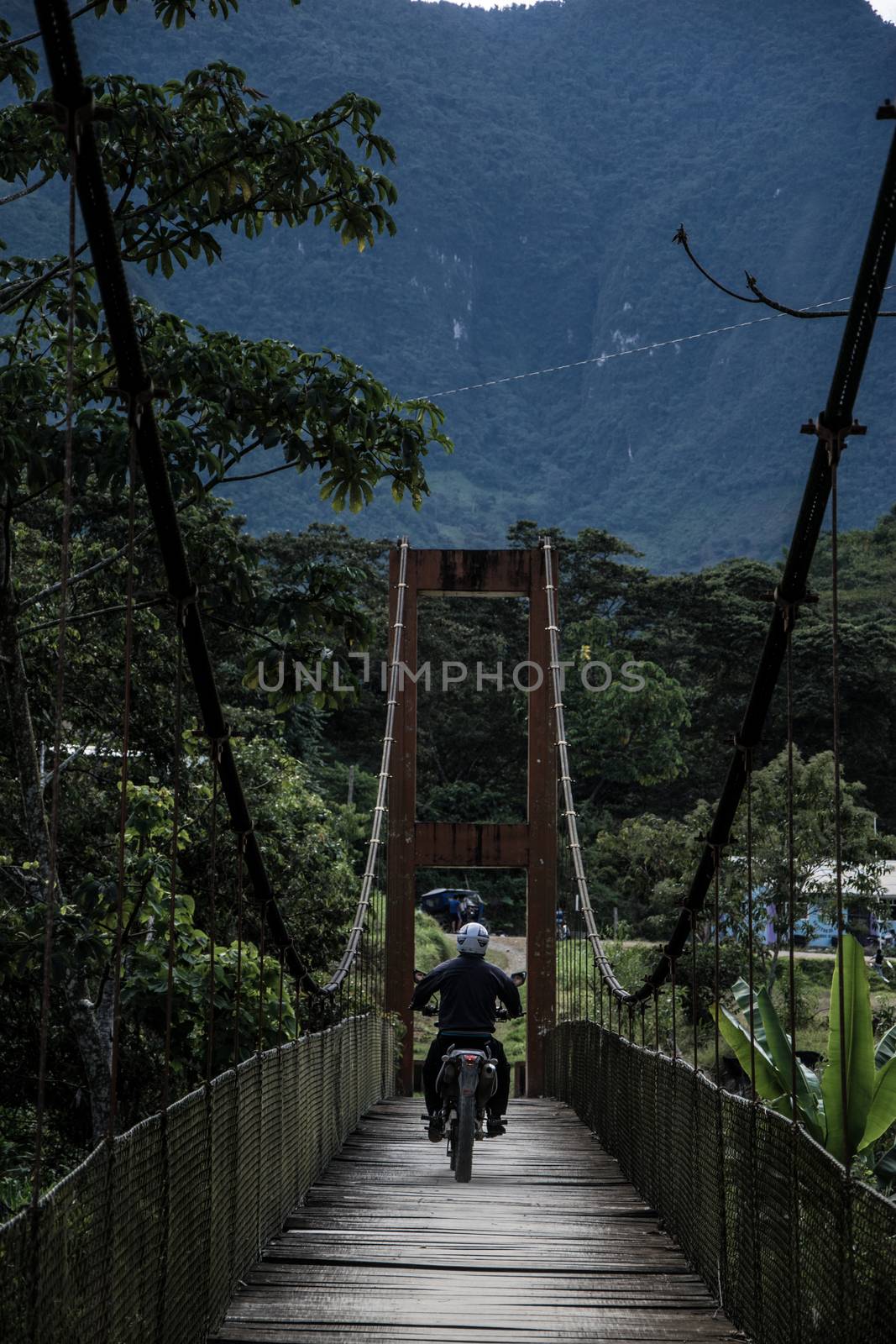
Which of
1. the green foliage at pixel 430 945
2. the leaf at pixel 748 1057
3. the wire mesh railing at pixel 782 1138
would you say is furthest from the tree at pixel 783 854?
the wire mesh railing at pixel 782 1138

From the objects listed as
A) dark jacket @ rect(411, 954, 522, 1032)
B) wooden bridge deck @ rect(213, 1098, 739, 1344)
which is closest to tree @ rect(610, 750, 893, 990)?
dark jacket @ rect(411, 954, 522, 1032)

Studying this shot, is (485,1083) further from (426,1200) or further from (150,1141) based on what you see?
(150,1141)

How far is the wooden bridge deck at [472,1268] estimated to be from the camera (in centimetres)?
298

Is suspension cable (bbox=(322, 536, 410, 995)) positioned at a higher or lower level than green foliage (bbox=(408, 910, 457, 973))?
higher

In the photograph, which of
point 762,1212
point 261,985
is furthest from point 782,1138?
point 261,985

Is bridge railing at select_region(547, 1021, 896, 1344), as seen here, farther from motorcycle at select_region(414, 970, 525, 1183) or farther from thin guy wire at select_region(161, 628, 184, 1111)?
thin guy wire at select_region(161, 628, 184, 1111)

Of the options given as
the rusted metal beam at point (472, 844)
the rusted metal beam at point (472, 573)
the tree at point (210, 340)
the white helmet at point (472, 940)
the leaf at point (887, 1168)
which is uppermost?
the rusted metal beam at point (472, 573)

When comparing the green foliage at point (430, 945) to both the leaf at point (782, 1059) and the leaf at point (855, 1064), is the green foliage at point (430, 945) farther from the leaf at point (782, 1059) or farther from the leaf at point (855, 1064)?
the leaf at point (855, 1064)

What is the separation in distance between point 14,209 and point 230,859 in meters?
45.0

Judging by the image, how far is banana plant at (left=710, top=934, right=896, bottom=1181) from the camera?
14.0ft

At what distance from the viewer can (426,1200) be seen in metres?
4.61

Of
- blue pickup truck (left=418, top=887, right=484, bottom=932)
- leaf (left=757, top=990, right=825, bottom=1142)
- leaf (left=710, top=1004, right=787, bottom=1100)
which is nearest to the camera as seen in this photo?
leaf (left=710, top=1004, right=787, bottom=1100)

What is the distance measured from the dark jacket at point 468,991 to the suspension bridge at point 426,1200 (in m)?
0.44

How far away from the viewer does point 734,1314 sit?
3.13m
